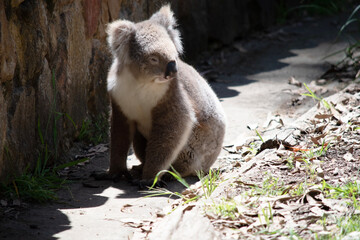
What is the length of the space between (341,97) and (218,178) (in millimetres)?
2326

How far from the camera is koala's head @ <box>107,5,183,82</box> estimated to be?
435 centimetres

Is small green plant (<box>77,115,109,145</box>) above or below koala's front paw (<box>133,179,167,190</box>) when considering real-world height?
above

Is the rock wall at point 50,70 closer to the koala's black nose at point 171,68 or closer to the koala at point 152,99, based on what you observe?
the koala at point 152,99

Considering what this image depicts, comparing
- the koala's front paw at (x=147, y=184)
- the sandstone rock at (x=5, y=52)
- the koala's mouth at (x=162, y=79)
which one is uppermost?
the sandstone rock at (x=5, y=52)

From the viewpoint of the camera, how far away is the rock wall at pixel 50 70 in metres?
→ 4.04

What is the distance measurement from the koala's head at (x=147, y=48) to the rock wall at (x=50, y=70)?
2.16ft

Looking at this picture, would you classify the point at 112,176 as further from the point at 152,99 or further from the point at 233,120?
the point at 233,120

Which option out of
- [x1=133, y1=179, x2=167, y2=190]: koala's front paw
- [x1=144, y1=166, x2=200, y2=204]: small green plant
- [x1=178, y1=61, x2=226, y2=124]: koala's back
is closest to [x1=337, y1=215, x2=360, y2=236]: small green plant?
[x1=144, y1=166, x2=200, y2=204]: small green plant

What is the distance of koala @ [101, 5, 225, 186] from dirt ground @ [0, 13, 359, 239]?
0.94ft

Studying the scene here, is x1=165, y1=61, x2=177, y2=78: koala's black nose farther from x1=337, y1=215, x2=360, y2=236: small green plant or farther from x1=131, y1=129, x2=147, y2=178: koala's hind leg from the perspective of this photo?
x1=337, y1=215, x2=360, y2=236: small green plant

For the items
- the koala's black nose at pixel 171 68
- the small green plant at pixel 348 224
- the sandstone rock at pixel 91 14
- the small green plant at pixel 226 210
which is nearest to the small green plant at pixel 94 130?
the sandstone rock at pixel 91 14

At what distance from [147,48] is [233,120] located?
92.1 inches

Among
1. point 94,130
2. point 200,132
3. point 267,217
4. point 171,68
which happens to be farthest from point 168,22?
point 267,217

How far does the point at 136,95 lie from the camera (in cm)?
450
